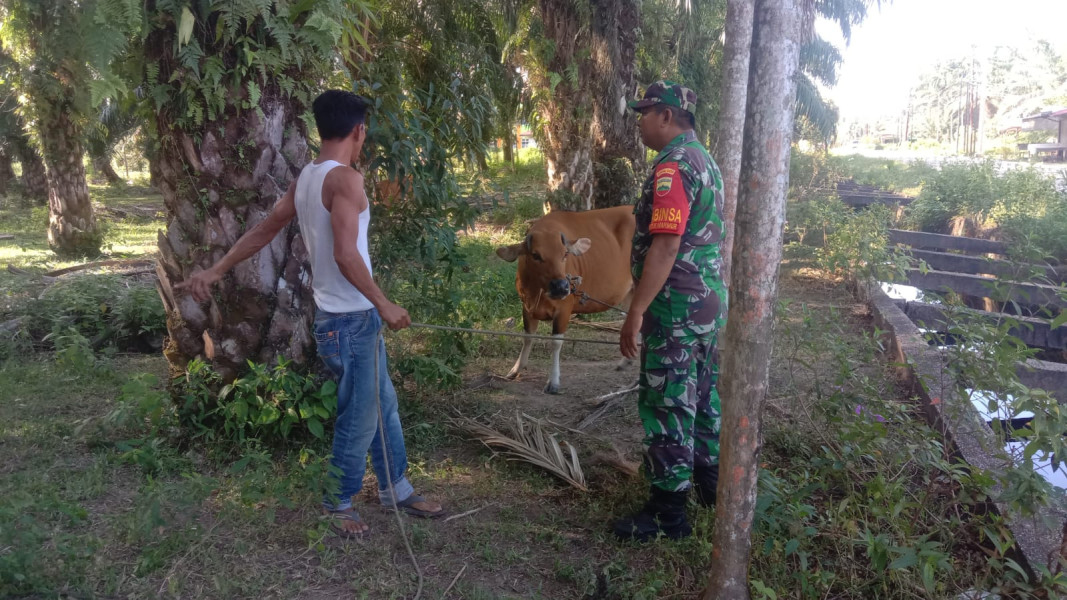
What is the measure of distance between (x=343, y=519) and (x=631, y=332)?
5.23 ft

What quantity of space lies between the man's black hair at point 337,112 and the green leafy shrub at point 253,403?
56.5 inches

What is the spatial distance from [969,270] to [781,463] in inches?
322

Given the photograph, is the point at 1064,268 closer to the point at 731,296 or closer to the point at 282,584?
the point at 731,296

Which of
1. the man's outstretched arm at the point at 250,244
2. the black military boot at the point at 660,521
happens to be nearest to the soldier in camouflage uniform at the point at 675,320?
the black military boot at the point at 660,521

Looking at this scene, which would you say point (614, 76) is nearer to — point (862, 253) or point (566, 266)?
point (862, 253)

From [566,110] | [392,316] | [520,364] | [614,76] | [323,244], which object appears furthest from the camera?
[566,110]

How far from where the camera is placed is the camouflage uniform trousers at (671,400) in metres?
3.45

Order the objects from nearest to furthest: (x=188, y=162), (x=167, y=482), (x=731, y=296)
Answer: (x=731, y=296) < (x=167, y=482) < (x=188, y=162)

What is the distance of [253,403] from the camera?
409cm

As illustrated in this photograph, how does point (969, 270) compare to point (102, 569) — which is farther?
point (969, 270)

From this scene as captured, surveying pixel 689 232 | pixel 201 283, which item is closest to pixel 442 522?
pixel 201 283

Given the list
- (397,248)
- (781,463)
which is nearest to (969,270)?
(781,463)

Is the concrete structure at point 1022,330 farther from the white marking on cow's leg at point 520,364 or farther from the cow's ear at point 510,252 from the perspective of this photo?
the cow's ear at point 510,252

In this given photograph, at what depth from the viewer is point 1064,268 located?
9.99 m
